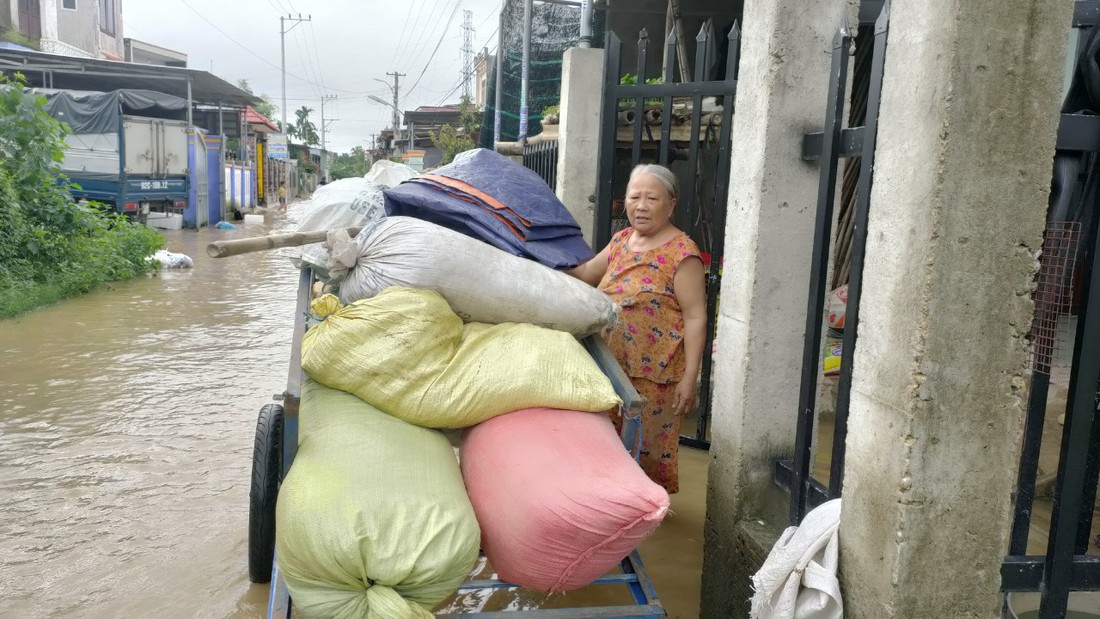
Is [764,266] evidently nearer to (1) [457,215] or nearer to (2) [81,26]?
(1) [457,215]

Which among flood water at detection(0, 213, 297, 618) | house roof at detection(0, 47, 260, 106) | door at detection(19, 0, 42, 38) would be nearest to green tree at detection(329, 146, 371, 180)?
door at detection(19, 0, 42, 38)

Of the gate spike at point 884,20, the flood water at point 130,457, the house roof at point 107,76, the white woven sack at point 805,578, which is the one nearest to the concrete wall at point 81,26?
the house roof at point 107,76

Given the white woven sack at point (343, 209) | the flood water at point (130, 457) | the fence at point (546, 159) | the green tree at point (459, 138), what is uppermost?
the green tree at point (459, 138)

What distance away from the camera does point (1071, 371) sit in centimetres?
183

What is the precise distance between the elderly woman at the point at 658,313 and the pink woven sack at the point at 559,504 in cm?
100

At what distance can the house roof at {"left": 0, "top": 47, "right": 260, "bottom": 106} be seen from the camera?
17.7 m

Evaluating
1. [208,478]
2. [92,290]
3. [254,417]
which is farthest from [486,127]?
[208,478]

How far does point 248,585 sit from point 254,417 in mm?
2250

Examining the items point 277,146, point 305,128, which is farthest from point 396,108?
point 305,128

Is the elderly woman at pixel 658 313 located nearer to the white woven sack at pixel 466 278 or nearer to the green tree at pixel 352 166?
the white woven sack at pixel 466 278

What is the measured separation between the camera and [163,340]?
749 cm

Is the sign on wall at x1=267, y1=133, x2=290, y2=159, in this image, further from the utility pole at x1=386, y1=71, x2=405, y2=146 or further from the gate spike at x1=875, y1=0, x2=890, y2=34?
the gate spike at x1=875, y1=0, x2=890, y2=34

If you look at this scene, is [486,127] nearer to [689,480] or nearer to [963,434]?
[689,480]

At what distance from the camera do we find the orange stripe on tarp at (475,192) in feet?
9.98
